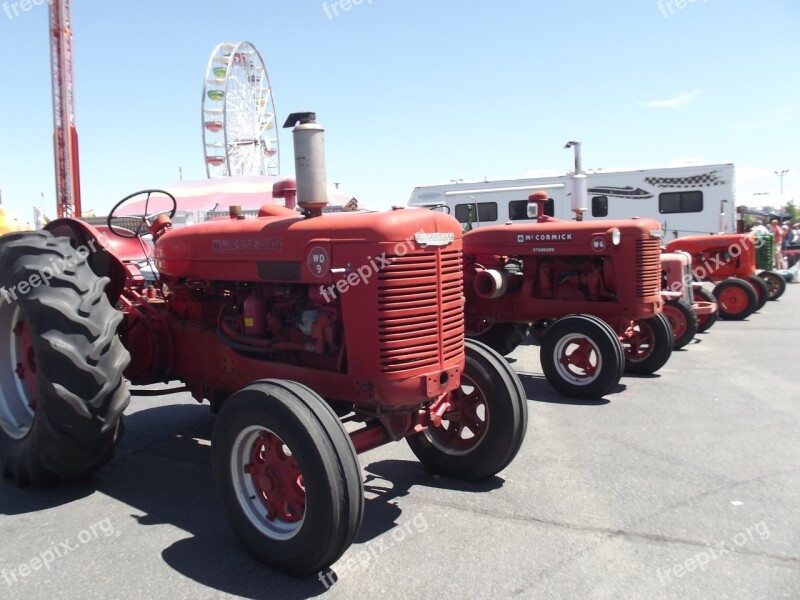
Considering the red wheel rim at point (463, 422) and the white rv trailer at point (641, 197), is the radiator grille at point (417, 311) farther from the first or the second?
the white rv trailer at point (641, 197)

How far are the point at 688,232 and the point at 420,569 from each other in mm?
16596

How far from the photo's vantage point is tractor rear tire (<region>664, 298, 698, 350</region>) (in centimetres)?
814

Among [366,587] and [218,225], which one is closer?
[366,587]

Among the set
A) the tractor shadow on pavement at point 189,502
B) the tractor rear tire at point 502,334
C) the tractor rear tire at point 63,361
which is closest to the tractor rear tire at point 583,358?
the tractor rear tire at point 502,334

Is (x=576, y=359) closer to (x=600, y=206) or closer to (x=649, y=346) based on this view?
(x=649, y=346)

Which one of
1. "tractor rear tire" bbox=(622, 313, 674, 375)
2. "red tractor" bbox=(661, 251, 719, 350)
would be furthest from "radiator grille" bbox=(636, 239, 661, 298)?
"red tractor" bbox=(661, 251, 719, 350)

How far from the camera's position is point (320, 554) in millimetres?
2695

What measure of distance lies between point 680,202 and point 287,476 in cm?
1652

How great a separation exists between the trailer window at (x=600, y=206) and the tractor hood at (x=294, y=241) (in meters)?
15.3

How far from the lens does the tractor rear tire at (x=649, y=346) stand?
6.85 metres

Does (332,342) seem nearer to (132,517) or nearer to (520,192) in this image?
(132,517)

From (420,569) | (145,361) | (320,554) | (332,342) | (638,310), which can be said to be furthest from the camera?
(638,310)

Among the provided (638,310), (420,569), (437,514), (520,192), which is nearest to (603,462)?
(437,514)

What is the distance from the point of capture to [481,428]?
12.6 ft
